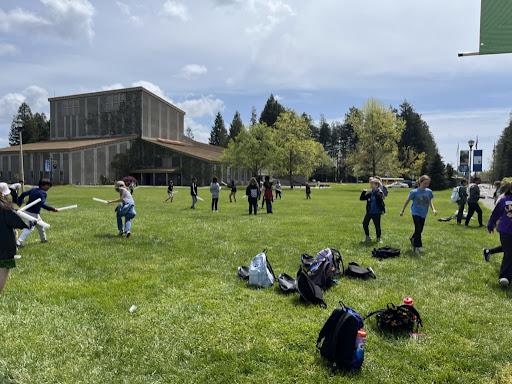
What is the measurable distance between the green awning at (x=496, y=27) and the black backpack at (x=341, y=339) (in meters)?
3.10

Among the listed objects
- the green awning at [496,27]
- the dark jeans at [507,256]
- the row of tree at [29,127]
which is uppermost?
the row of tree at [29,127]

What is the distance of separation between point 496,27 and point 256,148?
6292 cm

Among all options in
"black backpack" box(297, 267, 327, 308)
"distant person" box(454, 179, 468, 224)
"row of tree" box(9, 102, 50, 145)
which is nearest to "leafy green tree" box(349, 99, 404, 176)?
"distant person" box(454, 179, 468, 224)

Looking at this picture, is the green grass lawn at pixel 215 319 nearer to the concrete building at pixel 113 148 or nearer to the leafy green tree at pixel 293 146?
the leafy green tree at pixel 293 146

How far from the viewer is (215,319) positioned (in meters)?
6.25

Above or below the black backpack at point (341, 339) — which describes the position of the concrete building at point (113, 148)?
above

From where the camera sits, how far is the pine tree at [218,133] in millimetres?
134250

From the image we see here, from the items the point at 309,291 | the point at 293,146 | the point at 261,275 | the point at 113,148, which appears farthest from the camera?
the point at 113,148

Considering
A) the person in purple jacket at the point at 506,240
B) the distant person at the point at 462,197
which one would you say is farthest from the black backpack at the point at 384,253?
the distant person at the point at 462,197

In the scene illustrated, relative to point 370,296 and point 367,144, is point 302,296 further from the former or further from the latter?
point 367,144

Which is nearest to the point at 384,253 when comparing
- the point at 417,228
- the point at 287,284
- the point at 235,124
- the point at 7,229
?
the point at 417,228

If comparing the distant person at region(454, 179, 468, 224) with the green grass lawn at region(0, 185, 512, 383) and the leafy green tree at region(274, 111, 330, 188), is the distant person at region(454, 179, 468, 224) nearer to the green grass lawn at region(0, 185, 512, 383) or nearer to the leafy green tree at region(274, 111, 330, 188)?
the green grass lawn at region(0, 185, 512, 383)

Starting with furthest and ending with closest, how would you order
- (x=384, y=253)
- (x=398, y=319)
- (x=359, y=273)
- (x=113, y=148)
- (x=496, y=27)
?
(x=113, y=148) < (x=384, y=253) < (x=359, y=273) < (x=398, y=319) < (x=496, y=27)

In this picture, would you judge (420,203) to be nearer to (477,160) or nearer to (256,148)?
(477,160)
